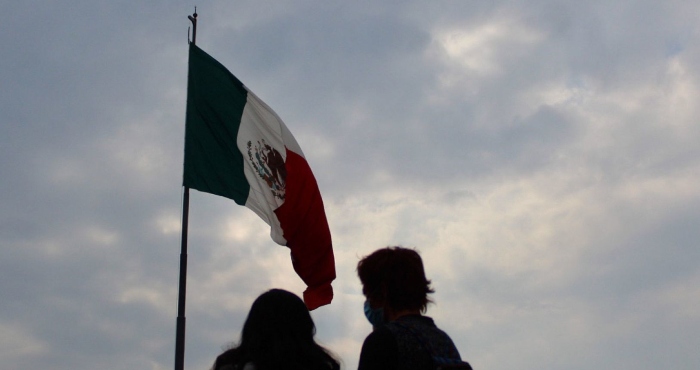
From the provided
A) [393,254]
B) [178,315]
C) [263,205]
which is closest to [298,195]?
[263,205]

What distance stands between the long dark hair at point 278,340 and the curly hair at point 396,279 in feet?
1.82

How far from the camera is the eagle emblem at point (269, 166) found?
44.5 ft

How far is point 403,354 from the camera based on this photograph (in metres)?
5.16

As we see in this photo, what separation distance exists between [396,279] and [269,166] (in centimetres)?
833

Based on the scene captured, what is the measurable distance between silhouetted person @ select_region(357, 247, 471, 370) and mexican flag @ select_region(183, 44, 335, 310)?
707 cm

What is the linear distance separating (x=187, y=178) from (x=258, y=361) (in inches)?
294

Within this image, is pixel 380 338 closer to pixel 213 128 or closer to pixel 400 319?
pixel 400 319

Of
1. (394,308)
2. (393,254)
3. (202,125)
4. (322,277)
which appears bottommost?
(394,308)

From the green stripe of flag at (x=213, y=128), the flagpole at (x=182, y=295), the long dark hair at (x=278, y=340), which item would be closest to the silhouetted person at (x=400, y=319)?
the long dark hair at (x=278, y=340)

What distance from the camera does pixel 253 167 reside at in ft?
44.0

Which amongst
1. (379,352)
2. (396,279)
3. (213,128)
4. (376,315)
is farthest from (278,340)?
(213,128)

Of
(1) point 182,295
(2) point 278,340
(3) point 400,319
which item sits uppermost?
(1) point 182,295

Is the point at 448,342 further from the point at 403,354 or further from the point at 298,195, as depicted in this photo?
the point at 298,195

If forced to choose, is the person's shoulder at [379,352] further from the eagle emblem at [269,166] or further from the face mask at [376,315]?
the eagle emblem at [269,166]
